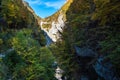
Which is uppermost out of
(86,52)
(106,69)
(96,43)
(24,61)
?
(96,43)

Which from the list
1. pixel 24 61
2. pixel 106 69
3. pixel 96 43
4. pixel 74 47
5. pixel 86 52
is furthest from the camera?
pixel 24 61

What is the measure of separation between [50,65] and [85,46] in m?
23.5

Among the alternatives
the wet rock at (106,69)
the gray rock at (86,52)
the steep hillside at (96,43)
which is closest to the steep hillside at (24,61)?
the steep hillside at (96,43)

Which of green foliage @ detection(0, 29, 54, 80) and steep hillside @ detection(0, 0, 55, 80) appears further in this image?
green foliage @ detection(0, 29, 54, 80)

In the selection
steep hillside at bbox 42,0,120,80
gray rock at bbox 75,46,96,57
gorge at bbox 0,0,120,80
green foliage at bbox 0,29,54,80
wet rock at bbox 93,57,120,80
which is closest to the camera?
steep hillside at bbox 42,0,120,80

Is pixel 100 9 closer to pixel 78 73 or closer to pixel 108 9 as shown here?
pixel 108 9

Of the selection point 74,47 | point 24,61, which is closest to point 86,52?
point 74,47

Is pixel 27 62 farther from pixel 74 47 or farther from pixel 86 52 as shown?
pixel 86 52

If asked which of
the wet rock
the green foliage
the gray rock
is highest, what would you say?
the gray rock

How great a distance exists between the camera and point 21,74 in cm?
4781

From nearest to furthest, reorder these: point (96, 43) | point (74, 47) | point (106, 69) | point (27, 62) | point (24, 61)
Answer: point (106, 69) → point (96, 43) → point (74, 47) → point (24, 61) → point (27, 62)

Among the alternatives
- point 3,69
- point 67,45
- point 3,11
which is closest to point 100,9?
point 67,45

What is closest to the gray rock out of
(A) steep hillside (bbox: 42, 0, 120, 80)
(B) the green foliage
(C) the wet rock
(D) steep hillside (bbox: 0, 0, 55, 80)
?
(A) steep hillside (bbox: 42, 0, 120, 80)

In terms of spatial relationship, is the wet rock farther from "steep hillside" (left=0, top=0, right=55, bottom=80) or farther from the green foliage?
the green foliage
